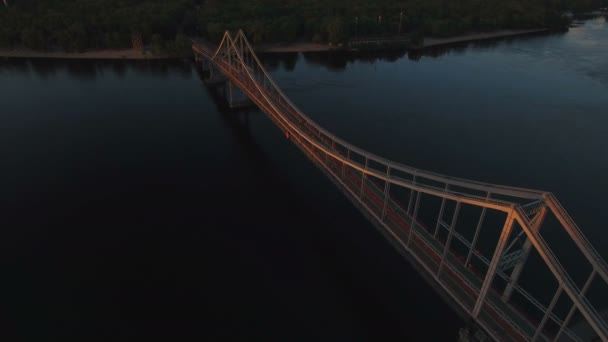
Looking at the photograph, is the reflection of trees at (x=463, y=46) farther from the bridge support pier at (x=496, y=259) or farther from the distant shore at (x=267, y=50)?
the bridge support pier at (x=496, y=259)

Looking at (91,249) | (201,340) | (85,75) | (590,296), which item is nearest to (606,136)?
(590,296)

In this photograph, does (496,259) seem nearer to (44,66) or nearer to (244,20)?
(44,66)

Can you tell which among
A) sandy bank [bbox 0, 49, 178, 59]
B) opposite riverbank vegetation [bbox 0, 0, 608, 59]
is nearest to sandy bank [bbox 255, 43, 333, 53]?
opposite riverbank vegetation [bbox 0, 0, 608, 59]

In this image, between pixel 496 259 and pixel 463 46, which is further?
pixel 463 46

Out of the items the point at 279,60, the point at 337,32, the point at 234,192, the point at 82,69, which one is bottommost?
the point at 234,192

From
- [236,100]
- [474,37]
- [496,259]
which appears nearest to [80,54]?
[236,100]

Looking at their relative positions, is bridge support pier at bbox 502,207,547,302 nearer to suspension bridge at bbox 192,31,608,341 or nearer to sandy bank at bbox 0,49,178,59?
suspension bridge at bbox 192,31,608,341
